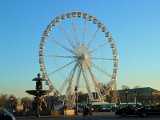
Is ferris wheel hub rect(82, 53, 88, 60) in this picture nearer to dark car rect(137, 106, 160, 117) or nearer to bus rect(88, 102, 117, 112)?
bus rect(88, 102, 117, 112)

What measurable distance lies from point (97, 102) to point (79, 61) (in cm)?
1479

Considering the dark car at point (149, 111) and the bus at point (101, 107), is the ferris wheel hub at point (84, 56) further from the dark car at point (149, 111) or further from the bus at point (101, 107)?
the dark car at point (149, 111)

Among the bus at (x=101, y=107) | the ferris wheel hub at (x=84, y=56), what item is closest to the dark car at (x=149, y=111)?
the ferris wheel hub at (x=84, y=56)

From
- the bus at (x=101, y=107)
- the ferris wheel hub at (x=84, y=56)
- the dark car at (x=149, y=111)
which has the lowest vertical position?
the dark car at (x=149, y=111)

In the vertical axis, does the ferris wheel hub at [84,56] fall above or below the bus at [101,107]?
above

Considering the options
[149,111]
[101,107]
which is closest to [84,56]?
[149,111]

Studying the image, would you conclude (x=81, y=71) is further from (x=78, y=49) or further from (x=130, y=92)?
(x=130, y=92)

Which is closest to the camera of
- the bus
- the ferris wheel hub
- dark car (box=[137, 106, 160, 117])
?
dark car (box=[137, 106, 160, 117])

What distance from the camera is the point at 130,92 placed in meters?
191

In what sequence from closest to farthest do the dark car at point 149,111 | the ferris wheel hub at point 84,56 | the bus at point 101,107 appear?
1. the dark car at point 149,111
2. the ferris wheel hub at point 84,56
3. the bus at point 101,107

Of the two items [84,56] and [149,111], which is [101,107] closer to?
[84,56]

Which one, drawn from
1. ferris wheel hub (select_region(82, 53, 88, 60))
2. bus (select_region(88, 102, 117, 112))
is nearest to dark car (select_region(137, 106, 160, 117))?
ferris wheel hub (select_region(82, 53, 88, 60))

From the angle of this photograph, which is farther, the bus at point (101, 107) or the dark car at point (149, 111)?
the bus at point (101, 107)

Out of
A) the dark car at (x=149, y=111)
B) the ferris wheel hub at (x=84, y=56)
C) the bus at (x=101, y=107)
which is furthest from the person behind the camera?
the bus at (x=101, y=107)
